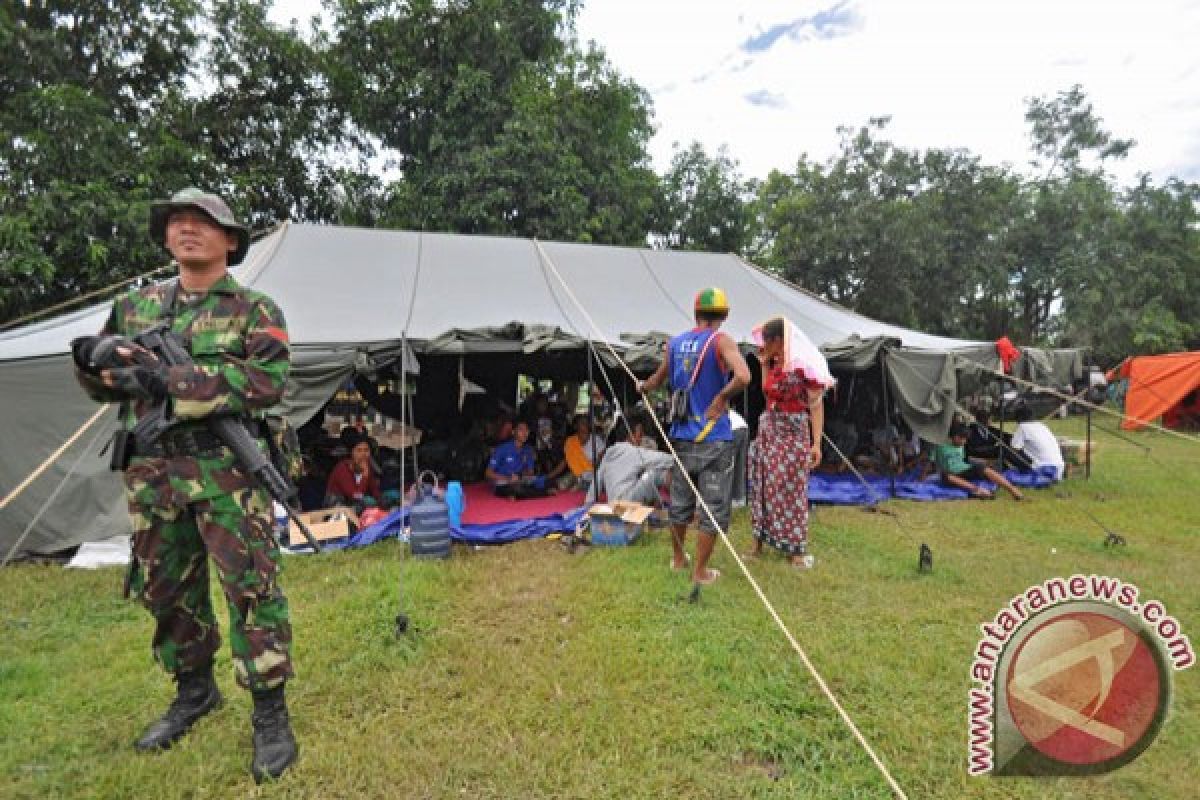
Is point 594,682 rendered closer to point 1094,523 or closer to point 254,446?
point 254,446

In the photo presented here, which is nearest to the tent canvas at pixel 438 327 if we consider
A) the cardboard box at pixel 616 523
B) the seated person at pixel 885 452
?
the seated person at pixel 885 452

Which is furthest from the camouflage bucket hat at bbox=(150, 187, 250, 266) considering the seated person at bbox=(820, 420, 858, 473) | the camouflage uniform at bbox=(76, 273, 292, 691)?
the seated person at bbox=(820, 420, 858, 473)

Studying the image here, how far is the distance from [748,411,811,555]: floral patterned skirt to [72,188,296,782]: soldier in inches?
123

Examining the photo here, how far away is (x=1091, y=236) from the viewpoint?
17516 millimetres

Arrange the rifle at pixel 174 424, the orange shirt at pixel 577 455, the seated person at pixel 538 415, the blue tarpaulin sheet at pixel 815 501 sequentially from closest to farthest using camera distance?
the rifle at pixel 174 424 < the blue tarpaulin sheet at pixel 815 501 < the orange shirt at pixel 577 455 < the seated person at pixel 538 415

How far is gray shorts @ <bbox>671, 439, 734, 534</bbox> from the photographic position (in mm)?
3311

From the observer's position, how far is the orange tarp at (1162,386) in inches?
443

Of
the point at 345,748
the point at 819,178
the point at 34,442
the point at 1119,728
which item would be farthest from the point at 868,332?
the point at 819,178

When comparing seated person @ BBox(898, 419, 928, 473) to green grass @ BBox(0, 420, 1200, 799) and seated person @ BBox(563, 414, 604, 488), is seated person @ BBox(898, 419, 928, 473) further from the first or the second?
seated person @ BBox(563, 414, 604, 488)

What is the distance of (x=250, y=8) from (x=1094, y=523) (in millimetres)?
15003

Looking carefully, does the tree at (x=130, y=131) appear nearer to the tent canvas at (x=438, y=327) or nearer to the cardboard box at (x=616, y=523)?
the tent canvas at (x=438, y=327)

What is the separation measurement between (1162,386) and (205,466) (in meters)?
16.6

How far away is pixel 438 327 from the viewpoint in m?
5.36
